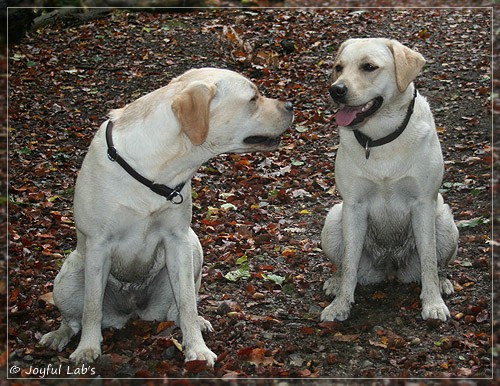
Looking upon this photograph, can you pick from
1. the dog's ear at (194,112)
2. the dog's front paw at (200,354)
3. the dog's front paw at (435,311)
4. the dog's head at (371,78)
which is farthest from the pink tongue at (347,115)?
the dog's front paw at (200,354)

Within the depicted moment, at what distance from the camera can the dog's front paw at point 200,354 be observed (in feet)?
15.0

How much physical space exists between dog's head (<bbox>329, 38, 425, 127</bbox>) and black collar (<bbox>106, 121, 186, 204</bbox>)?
1.28 m

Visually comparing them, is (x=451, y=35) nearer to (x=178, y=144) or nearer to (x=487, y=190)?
(x=487, y=190)

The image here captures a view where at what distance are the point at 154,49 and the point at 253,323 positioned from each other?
21.2ft

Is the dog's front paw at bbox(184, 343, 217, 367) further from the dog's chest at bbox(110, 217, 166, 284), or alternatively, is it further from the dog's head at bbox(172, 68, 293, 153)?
the dog's head at bbox(172, 68, 293, 153)

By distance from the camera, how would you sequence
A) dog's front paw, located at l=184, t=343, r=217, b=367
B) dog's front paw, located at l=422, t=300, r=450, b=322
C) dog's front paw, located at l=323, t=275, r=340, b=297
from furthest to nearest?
1. dog's front paw, located at l=323, t=275, r=340, b=297
2. dog's front paw, located at l=422, t=300, r=450, b=322
3. dog's front paw, located at l=184, t=343, r=217, b=367

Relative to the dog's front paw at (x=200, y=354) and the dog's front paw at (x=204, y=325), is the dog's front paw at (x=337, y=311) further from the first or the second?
the dog's front paw at (x=200, y=354)

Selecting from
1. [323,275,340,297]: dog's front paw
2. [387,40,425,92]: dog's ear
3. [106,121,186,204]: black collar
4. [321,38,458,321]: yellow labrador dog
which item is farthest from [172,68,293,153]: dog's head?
[323,275,340,297]: dog's front paw

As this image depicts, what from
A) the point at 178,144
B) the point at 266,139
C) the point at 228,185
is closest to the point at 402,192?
the point at 266,139

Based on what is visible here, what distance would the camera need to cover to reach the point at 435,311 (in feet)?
16.9

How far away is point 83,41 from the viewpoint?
10.6m

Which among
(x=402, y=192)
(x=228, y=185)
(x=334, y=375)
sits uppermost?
(x=402, y=192)

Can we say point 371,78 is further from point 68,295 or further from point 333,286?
point 68,295

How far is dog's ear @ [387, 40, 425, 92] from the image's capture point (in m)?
4.98
